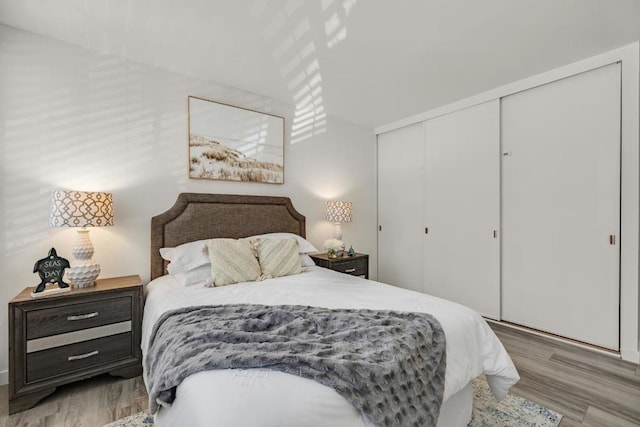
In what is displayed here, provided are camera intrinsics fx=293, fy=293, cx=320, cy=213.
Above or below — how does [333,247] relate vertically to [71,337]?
above

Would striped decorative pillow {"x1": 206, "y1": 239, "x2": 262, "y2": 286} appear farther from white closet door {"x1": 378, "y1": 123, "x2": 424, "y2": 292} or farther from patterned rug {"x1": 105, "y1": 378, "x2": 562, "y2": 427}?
white closet door {"x1": 378, "y1": 123, "x2": 424, "y2": 292}

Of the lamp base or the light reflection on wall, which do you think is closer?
the light reflection on wall

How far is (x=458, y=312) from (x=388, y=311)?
16.3 inches

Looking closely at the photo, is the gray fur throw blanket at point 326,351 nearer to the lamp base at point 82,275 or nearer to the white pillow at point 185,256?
the white pillow at point 185,256

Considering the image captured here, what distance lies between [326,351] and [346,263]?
2290mm

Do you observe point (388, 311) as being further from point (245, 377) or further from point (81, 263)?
point (81, 263)

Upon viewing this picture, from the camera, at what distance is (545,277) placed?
284cm

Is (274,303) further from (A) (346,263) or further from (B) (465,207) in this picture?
(B) (465,207)

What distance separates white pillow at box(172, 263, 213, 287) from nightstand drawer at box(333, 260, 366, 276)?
1.41m

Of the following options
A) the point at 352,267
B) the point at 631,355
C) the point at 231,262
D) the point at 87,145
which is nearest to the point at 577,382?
the point at 631,355

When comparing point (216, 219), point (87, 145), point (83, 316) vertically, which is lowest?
point (83, 316)

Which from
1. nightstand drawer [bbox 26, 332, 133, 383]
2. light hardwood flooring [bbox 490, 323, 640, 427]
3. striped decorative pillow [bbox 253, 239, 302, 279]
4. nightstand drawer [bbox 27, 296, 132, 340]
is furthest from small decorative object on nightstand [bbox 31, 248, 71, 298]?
light hardwood flooring [bbox 490, 323, 640, 427]

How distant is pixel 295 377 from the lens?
0.99 m

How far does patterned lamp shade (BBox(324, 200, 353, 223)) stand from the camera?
3.64 meters
